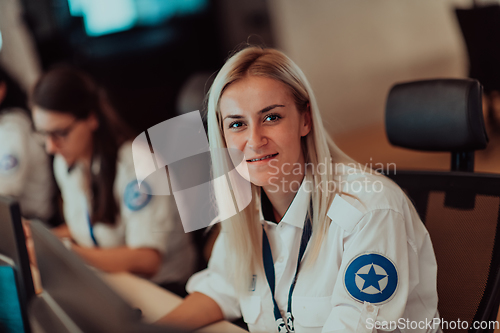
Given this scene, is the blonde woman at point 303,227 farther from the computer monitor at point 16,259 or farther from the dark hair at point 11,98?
the dark hair at point 11,98

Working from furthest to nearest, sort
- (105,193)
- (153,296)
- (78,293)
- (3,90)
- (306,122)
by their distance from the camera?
(3,90) → (105,193) → (153,296) → (306,122) → (78,293)

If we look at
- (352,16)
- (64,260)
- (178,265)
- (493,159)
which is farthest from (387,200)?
(352,16)

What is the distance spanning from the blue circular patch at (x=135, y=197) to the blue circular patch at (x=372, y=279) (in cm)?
71

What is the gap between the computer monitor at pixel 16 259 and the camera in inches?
37.8

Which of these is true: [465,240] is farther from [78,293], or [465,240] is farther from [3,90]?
[3,90]

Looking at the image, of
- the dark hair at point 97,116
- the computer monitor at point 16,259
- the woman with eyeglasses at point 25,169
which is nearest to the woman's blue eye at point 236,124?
the computer monitor at point 16,259

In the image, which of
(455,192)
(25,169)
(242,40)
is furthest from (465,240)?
(242,40)

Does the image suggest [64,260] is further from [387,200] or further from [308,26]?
[308,26]

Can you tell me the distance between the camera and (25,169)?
214 cm

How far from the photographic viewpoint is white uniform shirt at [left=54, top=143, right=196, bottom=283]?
1457 mm

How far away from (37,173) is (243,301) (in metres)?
1.57

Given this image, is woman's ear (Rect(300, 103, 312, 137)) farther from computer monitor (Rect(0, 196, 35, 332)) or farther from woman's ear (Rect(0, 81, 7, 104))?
woman's ear (Rect(0, 81, 7, 104))

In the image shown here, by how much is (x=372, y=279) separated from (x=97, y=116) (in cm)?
125

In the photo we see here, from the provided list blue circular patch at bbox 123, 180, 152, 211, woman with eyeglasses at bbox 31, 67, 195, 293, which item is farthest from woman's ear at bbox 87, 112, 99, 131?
blue circular patch at bbox 123, 180, 152, 211
